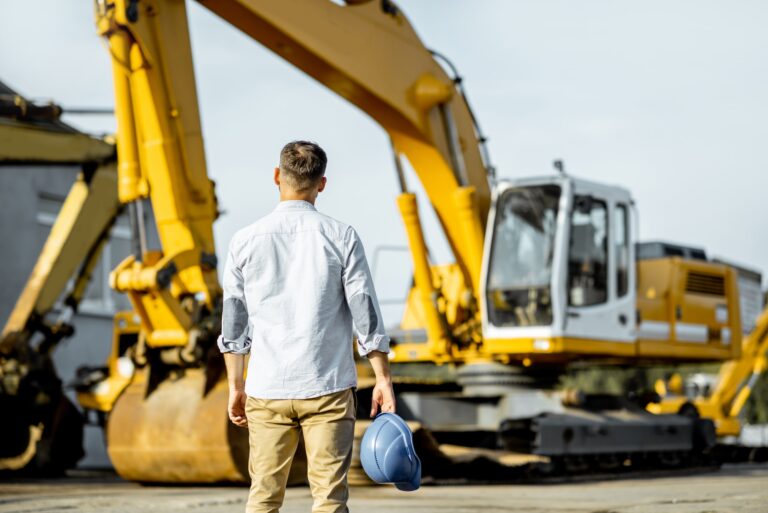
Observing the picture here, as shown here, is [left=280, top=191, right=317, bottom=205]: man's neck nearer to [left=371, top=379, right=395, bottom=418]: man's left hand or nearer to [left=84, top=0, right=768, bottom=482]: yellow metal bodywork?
[left=371, top=379, right=395, bottom=418]: man's left hand

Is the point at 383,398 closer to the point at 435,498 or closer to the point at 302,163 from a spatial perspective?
the point at 302,163

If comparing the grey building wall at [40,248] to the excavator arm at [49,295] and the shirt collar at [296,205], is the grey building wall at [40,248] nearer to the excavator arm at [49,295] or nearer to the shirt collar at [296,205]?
the excavator arm at [49,295]

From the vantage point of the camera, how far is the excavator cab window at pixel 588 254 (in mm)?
13102

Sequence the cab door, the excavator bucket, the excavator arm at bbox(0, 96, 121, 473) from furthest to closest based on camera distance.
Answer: the excavator arm at bbox(0, 96, 121, 473)
the cab door
the excavator bucket

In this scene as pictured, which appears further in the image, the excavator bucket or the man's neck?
the excavator bucket

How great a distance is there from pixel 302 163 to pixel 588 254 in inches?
374

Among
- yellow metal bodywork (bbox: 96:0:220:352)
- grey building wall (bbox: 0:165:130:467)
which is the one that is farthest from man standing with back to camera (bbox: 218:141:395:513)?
grey building wall (bbox: 0:165:130:467)

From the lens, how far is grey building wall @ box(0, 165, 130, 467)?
20062 millimetres

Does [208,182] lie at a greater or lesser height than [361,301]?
greater

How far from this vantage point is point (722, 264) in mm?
16812

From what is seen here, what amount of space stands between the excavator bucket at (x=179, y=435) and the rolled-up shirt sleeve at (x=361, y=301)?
6238 millimetres

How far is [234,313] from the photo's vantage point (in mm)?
4234

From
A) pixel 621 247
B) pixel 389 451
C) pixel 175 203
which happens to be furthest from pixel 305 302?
pixel 621 247

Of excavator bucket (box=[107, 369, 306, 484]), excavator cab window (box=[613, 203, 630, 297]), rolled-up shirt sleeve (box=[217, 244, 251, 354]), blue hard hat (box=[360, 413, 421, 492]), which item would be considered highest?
excavator cab window (box=[613, 203, 630, 297])
